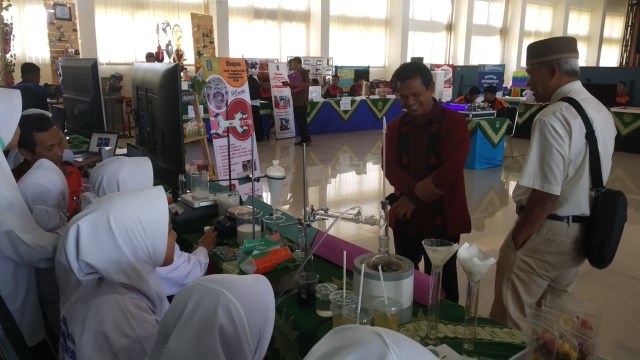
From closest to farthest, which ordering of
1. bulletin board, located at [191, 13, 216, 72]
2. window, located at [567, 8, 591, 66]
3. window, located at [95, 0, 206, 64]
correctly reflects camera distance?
window, located at [95, 0, 206, 64]
bulletin board, located at [191, 13, 216, 72]
window, located at [567, 8, 591, 66]

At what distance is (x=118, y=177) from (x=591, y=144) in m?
1.81

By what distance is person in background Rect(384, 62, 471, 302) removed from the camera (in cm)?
196

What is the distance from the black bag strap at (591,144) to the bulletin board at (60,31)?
27.5 feet

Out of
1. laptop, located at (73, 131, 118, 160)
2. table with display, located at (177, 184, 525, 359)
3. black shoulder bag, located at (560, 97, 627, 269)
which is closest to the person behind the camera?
table with display, located at (177, 184, 525, 359)

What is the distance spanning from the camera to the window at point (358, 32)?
41.2 feet

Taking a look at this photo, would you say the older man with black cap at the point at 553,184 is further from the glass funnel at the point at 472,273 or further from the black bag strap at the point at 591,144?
the glass funnel at the point at 472,273

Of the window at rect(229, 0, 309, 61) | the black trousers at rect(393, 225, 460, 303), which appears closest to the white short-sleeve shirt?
the black trousers at rect(393, 225, 460, 303)

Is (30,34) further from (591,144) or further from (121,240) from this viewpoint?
(591,144)

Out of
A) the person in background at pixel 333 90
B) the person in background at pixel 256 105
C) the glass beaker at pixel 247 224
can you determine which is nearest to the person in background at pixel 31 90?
the glass beaker at pixel 247 224

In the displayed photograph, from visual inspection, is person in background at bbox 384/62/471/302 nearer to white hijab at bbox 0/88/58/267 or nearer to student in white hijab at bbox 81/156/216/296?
student in white hijab at bbox 81/156/216/296

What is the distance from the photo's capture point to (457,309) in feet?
4.52

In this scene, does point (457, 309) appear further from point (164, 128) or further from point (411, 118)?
point (164, 128)

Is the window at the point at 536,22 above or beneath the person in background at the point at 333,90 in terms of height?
above

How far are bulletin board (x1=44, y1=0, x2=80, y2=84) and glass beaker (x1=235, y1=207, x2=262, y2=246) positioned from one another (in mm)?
7508
